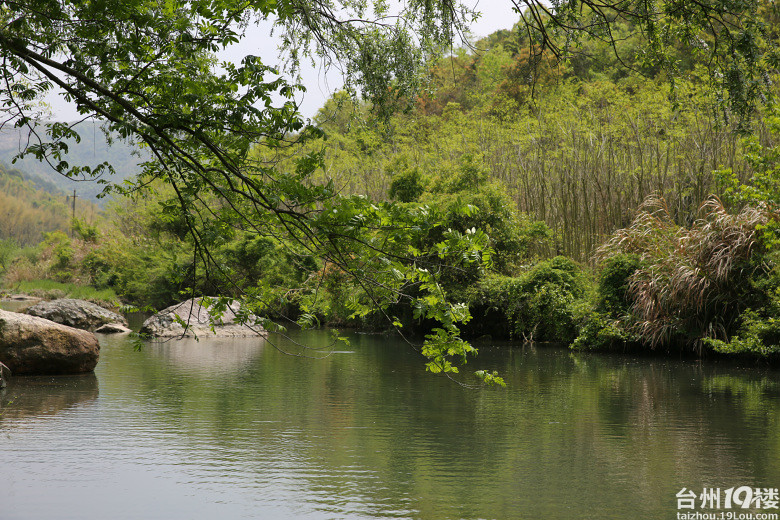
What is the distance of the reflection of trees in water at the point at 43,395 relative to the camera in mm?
7676

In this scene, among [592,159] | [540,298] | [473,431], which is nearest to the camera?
[473,431]

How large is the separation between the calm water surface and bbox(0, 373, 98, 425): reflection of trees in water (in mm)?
37

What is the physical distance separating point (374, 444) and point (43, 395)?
4.64 m

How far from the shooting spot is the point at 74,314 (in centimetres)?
1825

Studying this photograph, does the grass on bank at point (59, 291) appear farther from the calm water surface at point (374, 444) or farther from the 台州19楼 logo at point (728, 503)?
the 台州19楼 logo at point (728, 503)

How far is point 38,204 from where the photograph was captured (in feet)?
357

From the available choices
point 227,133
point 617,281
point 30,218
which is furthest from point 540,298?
point 30,218

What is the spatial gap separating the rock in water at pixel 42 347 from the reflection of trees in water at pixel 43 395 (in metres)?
0.17

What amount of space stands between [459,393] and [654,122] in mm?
14907

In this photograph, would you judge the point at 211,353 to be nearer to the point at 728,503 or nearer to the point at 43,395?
the point at 43,395

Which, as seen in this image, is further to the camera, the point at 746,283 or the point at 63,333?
the point at 746,283

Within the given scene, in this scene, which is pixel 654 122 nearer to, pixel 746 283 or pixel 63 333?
pixel 746 283

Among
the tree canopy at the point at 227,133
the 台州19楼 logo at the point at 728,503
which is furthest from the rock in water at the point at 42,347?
the 台州19楼 logo at the point at 728,503

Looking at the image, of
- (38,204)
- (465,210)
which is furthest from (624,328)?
(38,204)
